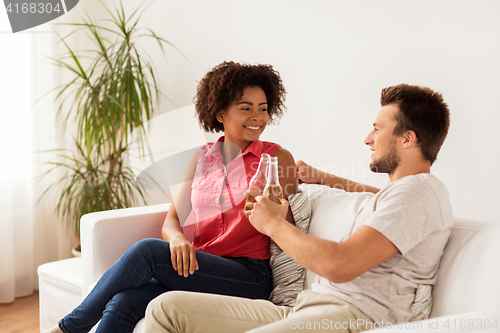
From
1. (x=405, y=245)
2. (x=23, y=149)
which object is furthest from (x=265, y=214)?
(x=23, y=149)

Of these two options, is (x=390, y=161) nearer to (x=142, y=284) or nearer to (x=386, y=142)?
(x=386, y=142)

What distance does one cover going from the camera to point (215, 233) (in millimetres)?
1725

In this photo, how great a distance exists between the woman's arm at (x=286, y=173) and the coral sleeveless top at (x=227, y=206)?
49 millimetres

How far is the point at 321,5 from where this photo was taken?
6.88ft

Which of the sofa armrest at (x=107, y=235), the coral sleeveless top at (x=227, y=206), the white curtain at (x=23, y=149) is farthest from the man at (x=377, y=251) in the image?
the white curtain at (x=23, y=149)

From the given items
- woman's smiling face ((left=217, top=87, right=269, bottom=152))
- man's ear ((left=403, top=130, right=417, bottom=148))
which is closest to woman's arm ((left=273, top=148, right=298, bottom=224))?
woman's smiling face ((left=217, top=87, right=269, bottom=152))

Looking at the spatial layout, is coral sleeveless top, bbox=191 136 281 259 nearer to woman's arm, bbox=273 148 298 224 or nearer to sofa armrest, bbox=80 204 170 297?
woman's arm, bbox=273 148 298 224

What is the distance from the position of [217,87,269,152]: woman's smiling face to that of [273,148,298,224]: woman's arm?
0.14m

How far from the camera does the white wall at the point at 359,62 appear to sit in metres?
1.58

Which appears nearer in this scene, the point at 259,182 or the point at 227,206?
the point at 259,182

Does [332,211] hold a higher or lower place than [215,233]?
higher

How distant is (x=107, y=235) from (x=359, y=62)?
1316 mm

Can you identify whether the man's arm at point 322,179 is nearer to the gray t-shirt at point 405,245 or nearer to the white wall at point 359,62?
the white wall at point 359,62

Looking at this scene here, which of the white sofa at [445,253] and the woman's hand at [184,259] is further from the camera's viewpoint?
the woman's hand at [184,259]
